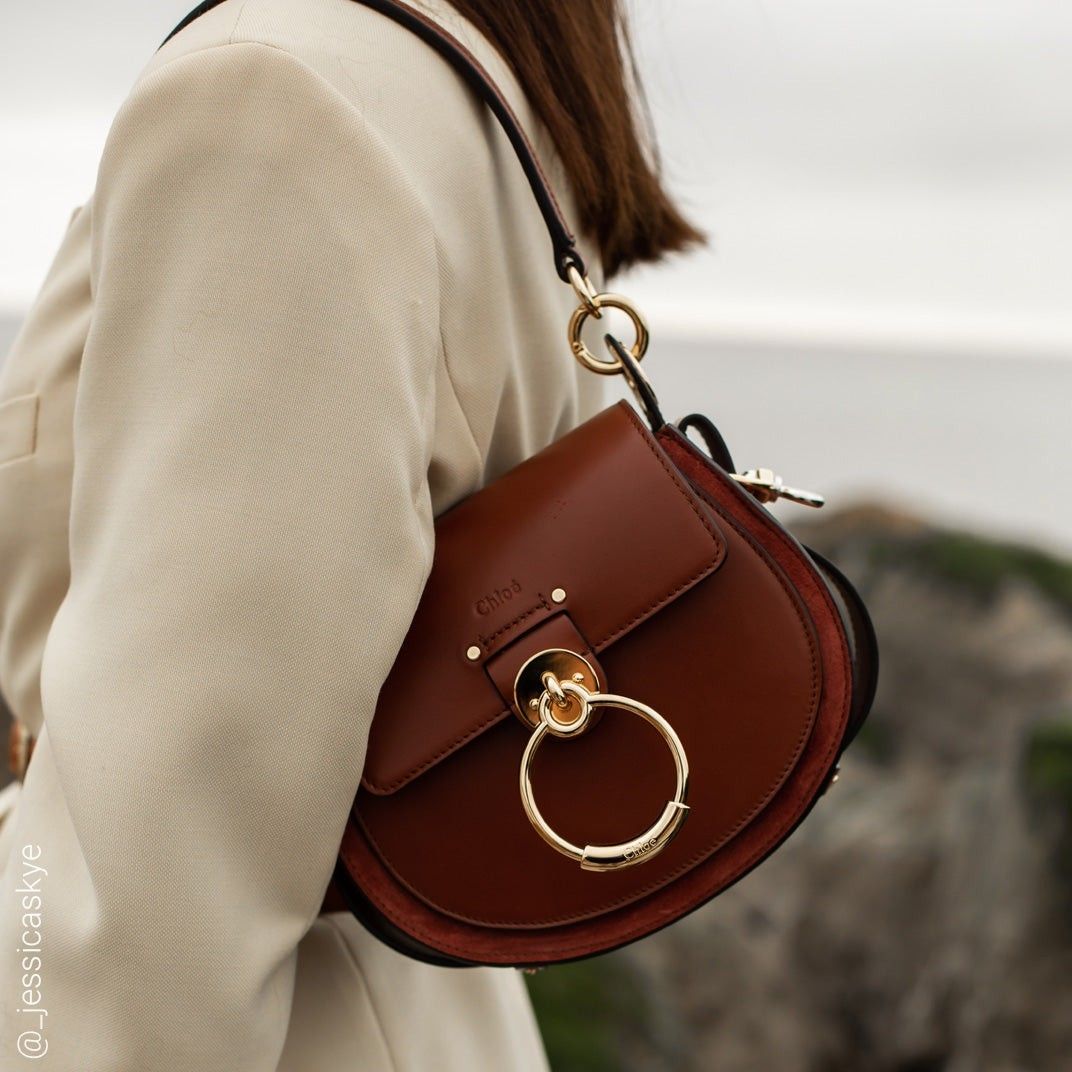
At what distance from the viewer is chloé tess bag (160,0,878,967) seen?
674 mm

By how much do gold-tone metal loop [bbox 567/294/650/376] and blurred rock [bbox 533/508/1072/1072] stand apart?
5.50 ft

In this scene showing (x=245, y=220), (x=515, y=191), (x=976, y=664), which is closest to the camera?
(x=245, y=220)

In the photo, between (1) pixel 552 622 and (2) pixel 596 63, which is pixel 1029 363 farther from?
(1) pixel 552 622

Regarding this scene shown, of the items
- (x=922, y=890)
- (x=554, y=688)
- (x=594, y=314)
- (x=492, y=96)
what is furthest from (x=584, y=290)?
(x=922, y=890)

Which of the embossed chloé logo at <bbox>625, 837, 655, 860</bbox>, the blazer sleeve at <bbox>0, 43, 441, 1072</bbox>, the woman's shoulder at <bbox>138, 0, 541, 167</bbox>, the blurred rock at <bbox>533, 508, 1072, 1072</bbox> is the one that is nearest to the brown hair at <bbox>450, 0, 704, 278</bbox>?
the woman's shoulder at <bbox>138, 0, 541, 167</bbox>

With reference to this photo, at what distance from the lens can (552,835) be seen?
65 cm

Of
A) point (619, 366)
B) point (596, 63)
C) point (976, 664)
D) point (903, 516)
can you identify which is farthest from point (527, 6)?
point (903, 516)

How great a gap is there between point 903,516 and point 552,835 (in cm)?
249

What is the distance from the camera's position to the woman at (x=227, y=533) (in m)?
0.58

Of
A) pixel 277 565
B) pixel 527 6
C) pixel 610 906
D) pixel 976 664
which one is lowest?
pixel 976 664

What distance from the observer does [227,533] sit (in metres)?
0.58

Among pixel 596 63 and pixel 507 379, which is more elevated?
pixel 596 63

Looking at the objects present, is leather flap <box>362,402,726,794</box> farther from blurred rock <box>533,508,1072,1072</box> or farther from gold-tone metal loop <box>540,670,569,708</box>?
blurred rock <box>533,508,1072,1072</box>

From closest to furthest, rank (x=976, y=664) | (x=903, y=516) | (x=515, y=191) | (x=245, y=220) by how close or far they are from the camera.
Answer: (x=245, y=220)
(x=515, y=191)
(x=976, y=664)
(x=903, y=516)
